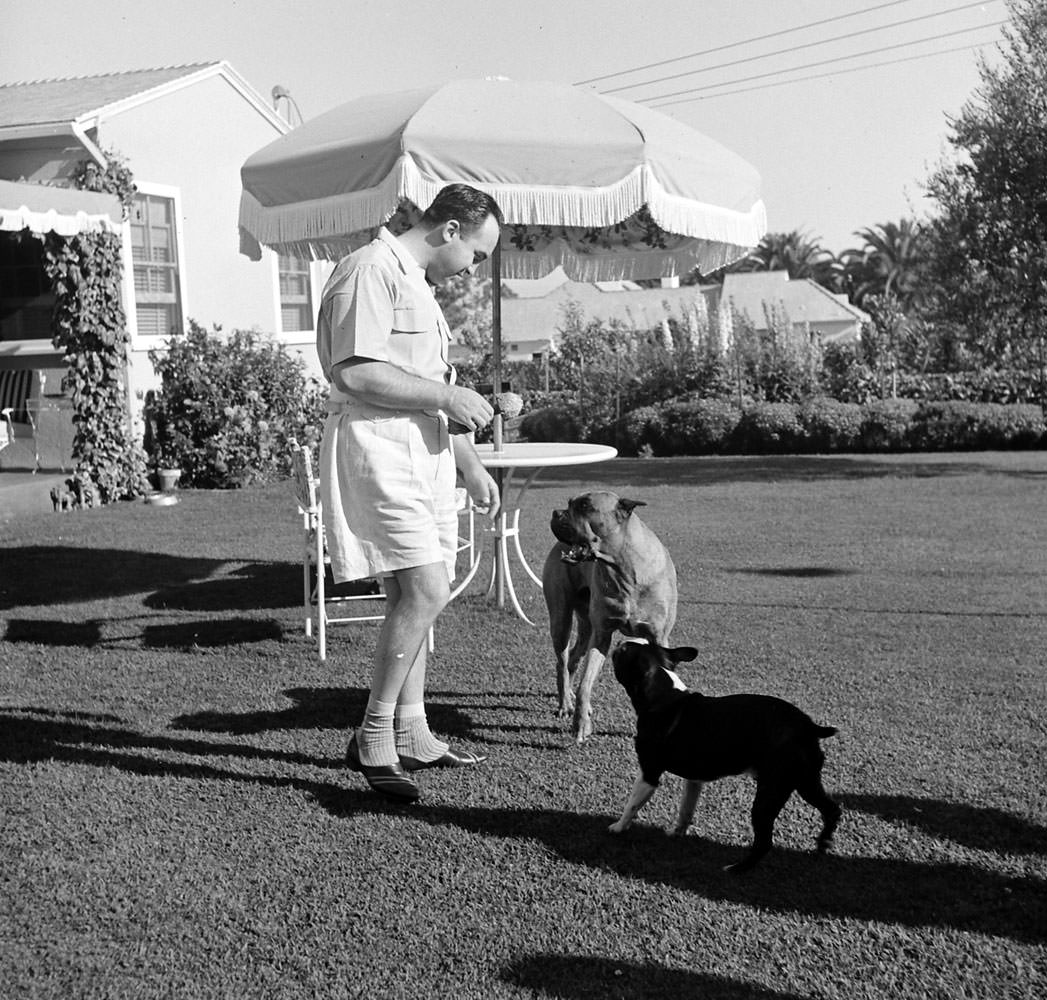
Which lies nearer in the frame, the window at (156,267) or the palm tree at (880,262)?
the window at (156,267)

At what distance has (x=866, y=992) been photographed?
265 cm

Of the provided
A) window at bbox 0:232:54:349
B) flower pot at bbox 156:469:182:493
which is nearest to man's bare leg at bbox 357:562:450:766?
flower pot at bbox 156:469:182:493

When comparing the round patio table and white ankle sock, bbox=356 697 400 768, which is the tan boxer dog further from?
the round patio table

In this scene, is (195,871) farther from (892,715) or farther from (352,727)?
(892,715)

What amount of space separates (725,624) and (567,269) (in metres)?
3.02

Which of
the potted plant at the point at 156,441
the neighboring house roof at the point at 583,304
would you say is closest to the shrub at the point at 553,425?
the potted plant at the point at 156,441

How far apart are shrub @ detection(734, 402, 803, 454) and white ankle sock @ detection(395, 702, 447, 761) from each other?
15.5 m

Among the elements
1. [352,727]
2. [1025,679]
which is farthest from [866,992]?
[1025,679]

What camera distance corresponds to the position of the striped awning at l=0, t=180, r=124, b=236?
1015 cm

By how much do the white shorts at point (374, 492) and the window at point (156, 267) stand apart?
10.6m

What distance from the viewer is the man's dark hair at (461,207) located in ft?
12.2

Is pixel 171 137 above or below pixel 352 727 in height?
above

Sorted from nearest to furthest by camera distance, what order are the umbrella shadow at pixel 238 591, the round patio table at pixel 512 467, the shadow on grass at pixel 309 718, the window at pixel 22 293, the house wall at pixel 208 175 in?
the shadow on grass at pixel 309 718 → the round patio table at pixel 512 467 → the umbrella shadow at pixel 238 591 → the house wall at pixel 208 175 → the window at pixel 22 293

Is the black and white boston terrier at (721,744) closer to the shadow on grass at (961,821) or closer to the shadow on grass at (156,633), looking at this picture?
the shadow on grass at (961,821)
